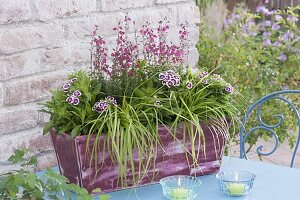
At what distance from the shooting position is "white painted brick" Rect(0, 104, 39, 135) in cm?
220

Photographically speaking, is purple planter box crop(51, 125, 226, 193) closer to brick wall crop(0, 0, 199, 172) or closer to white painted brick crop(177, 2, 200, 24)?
brick wall crop(0, 0, 199, 172)

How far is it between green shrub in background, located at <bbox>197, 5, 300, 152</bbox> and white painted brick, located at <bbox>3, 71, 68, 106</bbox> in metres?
1.48

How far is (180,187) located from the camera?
2.03 m

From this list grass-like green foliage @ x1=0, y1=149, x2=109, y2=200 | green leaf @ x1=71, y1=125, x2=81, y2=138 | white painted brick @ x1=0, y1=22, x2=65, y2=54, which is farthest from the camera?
white painted brick @ x1=0, y1=22, x2=65, y2=54

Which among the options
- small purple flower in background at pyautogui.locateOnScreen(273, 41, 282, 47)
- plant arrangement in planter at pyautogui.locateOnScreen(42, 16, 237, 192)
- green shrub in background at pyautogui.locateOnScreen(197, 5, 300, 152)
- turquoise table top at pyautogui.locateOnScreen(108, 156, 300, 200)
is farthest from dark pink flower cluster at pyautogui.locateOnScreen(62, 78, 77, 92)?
small purple flower in background at pyautogui.locateOnScreen(273, 41, 282, 47)

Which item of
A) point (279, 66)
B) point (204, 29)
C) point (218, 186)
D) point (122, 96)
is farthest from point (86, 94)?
point (279, 66)

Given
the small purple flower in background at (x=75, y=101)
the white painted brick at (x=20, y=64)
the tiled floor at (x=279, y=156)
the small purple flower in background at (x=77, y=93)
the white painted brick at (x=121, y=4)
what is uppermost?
the white painted brick at (x=121, y=4)

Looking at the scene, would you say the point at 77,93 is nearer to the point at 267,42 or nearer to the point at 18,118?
the point at 18,118

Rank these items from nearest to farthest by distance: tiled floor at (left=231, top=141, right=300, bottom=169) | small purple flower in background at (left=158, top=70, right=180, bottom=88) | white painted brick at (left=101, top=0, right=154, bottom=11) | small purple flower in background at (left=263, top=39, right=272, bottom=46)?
1. small purple flower in background at (left=158, top=70, right=180, bottom=88)
2. white painted brick at (left=101, top=0, right=154, bottom=11)
3. tiled floor at (left=231, top=141, right=300, bottom=169)
4. small purple flower in background at (left=263, top=39, right=272, bottom=46)

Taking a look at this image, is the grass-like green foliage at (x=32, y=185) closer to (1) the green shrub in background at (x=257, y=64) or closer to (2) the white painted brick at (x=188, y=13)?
(2) the white painted brick at (x=188, y=13)

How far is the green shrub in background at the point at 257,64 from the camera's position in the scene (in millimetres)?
4102

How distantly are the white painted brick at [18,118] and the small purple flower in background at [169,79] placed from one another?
0.48m

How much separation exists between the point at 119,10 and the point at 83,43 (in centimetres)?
20

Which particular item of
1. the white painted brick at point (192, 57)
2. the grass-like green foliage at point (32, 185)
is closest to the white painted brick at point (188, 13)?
the white painted brick at point (192, 57)
